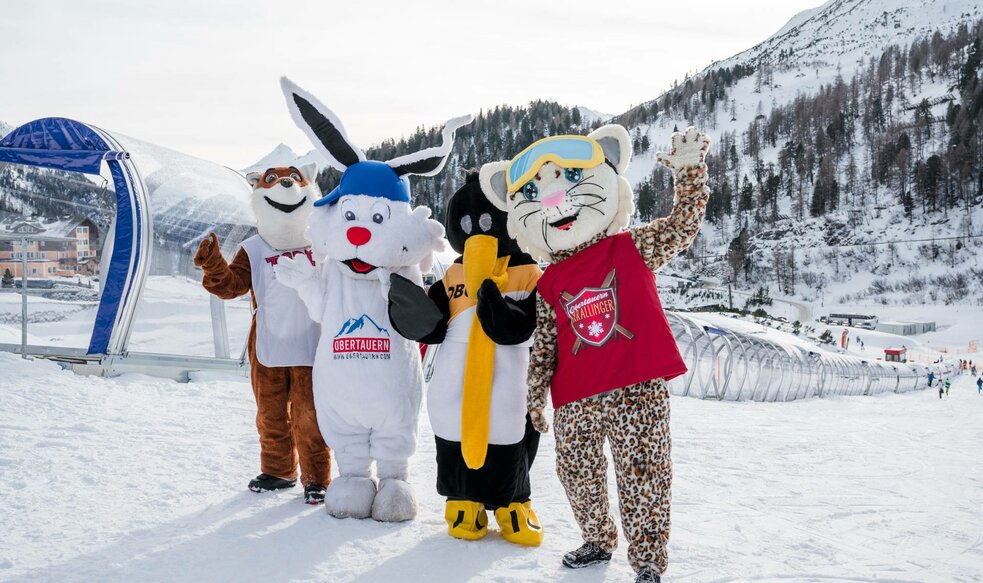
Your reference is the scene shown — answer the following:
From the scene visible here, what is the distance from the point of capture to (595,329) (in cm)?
297

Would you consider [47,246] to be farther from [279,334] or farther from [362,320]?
[362,320]

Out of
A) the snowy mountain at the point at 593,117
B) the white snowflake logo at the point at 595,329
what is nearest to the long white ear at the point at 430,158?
the white snowflake logo at the point at 595,329

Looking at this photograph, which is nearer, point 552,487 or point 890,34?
point 552,487

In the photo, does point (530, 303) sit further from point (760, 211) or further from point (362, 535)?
point (760, 211)

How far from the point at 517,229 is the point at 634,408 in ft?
3.25

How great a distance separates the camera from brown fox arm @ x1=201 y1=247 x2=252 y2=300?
4.01 metres

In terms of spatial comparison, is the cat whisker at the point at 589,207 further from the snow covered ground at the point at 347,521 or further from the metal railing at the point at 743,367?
the metal railing at the point at 743,367

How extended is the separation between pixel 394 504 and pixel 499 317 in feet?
3.65

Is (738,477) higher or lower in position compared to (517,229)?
lower

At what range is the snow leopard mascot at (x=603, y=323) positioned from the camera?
9.39 feet

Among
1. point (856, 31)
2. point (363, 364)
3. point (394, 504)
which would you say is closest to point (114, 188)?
point (363, 364)

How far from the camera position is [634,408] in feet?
9.47

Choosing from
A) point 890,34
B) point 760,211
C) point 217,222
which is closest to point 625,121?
point 760,211

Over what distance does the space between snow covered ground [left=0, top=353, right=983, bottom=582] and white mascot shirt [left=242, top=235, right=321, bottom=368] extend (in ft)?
2.55
